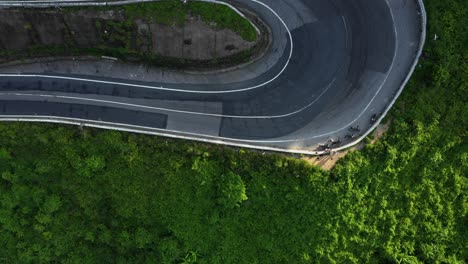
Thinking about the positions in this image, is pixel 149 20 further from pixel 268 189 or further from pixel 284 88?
pixel 268 189

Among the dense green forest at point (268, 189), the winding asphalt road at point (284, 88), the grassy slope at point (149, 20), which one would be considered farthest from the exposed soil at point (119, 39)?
the dense green forest at point (268, 189)

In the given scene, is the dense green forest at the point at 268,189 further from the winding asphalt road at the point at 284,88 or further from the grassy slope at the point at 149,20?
the grassy slope at the point at 149,20

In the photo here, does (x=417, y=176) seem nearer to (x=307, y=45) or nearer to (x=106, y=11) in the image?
(x=307, y=45)

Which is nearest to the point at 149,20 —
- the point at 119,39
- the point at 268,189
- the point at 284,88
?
the point at 119,39

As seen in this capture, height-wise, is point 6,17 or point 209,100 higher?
point 6,17

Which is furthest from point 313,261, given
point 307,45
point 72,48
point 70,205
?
point 72,48

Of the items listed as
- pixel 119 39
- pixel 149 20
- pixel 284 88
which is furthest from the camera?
pixel 284 88
